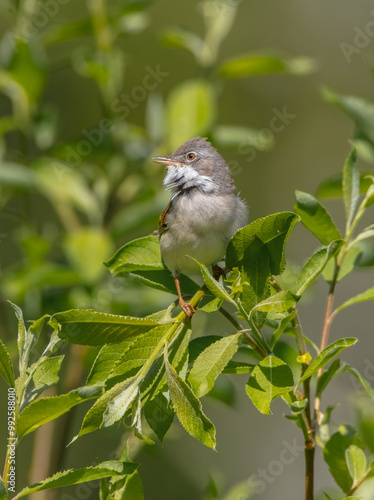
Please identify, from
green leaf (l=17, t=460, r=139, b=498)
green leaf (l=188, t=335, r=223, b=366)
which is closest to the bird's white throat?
green leaf (l=188, t=335, r=223, b=366)

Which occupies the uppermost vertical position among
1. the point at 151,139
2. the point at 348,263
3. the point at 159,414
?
the point at 151,139

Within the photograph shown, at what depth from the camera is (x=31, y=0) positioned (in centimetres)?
304

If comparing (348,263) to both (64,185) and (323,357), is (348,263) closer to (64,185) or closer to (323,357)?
(323,357)

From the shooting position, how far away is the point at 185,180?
2.65 metres

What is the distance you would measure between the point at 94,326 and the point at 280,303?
0.36 metres

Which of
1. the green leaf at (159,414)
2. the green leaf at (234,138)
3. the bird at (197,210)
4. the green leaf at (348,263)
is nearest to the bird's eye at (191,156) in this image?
the bird at (197,210)

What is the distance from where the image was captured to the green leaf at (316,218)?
5.30 ft

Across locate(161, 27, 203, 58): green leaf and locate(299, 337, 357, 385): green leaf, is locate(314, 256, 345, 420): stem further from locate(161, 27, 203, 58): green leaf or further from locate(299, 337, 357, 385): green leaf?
locate(161, 27, 203, 58): green leaf

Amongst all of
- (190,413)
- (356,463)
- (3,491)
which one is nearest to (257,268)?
(190,413)

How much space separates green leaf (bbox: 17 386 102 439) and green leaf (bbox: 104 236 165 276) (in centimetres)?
42

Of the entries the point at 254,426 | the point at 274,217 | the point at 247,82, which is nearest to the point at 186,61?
the point at 247,82

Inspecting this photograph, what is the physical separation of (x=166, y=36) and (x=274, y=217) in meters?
1.97

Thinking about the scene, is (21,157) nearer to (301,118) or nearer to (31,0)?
(31,0)

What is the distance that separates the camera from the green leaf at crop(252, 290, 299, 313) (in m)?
1.25
